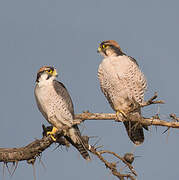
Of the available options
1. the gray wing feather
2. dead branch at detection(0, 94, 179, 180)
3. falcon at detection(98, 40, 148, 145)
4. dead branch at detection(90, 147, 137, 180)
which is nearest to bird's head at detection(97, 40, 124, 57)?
falcon at detection(98, 40, 148, 145)

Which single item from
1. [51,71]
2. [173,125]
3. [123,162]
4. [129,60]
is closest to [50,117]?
[51,71]

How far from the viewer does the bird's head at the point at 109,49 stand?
22.5 ft

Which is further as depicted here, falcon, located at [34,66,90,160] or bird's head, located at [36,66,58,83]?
bird's head, located at [36,66,58,83]

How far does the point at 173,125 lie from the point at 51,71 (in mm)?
2778

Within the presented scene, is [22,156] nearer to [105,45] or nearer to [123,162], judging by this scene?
[123,162]

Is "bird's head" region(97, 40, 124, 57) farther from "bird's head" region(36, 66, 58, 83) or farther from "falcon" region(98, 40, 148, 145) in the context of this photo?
"bird's head" region(36, 66, 58, 83)

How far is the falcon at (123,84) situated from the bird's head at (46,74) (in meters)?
0.81

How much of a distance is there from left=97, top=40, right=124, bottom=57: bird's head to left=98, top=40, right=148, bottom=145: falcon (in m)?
0.16

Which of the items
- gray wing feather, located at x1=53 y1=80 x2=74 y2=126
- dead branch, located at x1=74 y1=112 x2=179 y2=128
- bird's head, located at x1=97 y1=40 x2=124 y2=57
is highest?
bird's head, located at x1=97 y1=40 x2=124 y2=57

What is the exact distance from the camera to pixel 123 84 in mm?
6398

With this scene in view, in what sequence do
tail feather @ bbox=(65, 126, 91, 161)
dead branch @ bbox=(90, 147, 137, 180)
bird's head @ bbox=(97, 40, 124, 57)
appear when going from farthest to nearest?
bird's head @ bbox=(97, 40, 124, 57), tail feather @ bbox=(65, 126, 91, 161), dead branch @ bbox=(90, 147, 137, 180)

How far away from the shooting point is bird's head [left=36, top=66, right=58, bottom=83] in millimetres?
6504

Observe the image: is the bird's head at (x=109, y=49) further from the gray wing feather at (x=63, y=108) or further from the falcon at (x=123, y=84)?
the gray wing feather at (x=63, y=108)

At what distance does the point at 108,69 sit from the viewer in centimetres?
650
